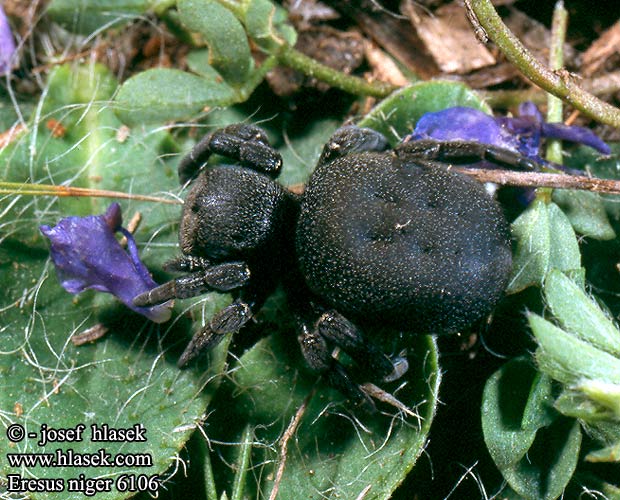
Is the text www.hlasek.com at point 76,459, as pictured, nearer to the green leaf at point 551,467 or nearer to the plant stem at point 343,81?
the green leaf at point 551,467

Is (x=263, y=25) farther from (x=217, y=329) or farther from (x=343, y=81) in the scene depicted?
(x=217, y=329)

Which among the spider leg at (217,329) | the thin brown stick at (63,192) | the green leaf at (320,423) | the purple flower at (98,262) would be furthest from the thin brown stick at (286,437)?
the thin brown stick at (63,192)

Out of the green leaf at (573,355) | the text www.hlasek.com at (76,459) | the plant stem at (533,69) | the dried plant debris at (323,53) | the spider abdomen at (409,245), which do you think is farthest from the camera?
the dried plant debris at (323,53)

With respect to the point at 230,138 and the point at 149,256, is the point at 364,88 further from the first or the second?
the point at 149,256

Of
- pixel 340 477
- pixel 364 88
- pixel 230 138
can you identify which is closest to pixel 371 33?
pixel 364 88

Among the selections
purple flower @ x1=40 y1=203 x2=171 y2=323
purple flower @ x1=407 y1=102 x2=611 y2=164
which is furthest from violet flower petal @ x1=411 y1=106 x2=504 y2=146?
purple flower @ x1=40 y1=203 x2=171 y2=323
